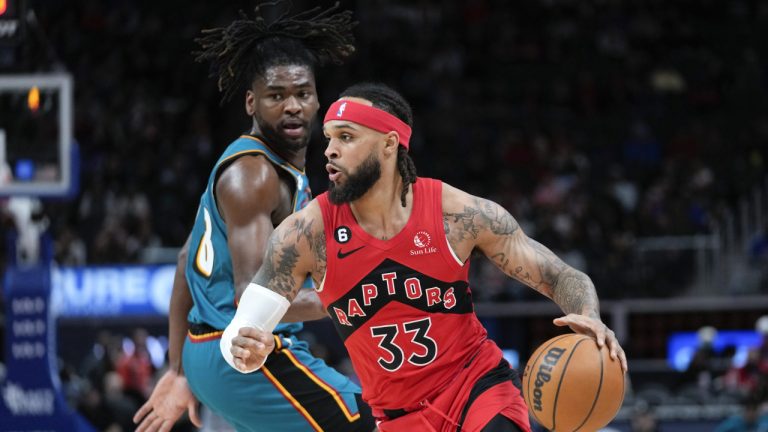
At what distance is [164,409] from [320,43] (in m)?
1.84

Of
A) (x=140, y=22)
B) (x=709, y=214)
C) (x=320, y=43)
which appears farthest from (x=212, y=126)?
(x=320, y=43)

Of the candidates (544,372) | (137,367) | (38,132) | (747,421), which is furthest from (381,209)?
(137,367)

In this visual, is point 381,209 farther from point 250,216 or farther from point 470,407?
point 470,407

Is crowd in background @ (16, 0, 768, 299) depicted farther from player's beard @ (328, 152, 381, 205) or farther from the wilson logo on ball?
the wilson logo on ball

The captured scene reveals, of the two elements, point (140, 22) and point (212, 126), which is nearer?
point (212, 126)

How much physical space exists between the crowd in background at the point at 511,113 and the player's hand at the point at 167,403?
36.0 feet

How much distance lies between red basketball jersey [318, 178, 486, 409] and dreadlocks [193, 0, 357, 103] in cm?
93

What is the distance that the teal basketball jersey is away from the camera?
5.03 m

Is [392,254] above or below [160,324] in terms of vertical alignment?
above

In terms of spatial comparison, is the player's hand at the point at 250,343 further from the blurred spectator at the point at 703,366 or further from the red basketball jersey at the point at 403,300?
the blurred spectator at the point at 703,366

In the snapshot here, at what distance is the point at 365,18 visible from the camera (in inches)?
888

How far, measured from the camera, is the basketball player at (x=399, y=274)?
4.55m

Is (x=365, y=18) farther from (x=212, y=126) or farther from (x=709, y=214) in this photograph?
(x=709, y=214)

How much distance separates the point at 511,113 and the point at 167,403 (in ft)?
51.7
